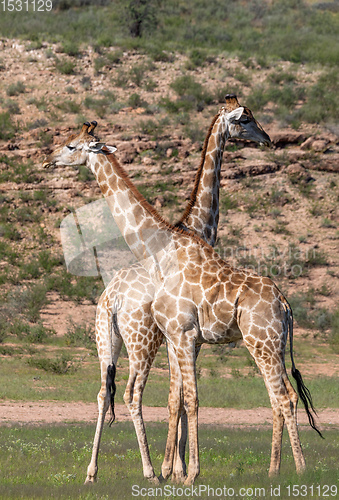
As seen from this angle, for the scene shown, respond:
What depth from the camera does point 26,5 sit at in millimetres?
40594

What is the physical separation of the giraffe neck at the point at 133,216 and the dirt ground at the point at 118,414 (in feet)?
18.5

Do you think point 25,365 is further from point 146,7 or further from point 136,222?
point 146,7

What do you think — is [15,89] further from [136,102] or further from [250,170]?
[250,170]

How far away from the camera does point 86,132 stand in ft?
29.2

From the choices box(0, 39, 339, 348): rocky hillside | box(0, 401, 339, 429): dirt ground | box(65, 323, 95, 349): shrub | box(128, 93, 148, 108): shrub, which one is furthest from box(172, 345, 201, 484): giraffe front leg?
box(128, 93, 148, 108): shrub

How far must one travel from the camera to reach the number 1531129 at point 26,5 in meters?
39.2

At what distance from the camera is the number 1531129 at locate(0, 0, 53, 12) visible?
39.2 meters

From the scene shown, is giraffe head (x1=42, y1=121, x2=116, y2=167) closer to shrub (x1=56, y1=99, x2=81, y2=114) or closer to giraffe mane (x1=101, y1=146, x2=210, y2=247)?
giraffe mane (x1=101, y1=146, x2=210, y2=247)

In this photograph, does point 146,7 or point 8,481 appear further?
point 146,7

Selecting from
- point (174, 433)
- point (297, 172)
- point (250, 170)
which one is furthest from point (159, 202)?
point (174, 433)

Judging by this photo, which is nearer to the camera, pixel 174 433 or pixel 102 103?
pixel 174 433

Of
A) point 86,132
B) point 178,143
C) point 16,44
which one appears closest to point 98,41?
→ point 16,44

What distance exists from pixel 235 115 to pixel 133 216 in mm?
3018

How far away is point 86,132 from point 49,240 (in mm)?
18743
